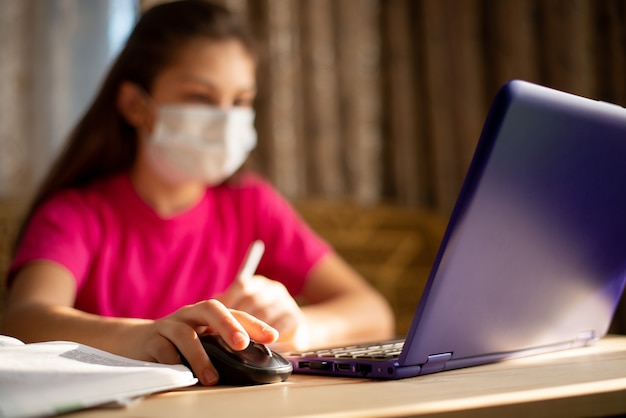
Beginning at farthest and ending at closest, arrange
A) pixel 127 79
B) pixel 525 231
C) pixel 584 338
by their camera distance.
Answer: pixel 127 79, pixel 584 338, pixel 525 231

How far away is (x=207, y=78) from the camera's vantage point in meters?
1.34

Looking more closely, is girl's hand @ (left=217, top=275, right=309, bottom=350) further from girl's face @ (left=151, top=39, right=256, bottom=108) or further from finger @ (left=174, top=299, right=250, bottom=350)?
girl's face @ (left=151, top=39, right=256, bottom=108)

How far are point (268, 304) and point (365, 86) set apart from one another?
1.59m

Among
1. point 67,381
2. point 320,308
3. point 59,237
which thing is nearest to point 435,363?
point 67,381

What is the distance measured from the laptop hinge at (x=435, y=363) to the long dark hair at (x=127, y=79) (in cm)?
99

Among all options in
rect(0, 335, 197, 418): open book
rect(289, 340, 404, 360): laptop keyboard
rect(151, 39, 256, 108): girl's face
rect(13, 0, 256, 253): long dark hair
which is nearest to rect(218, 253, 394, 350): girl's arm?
rect(289, 340, 404, 360): laptop keyboard

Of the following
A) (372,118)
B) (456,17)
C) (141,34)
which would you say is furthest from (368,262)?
(141,34)

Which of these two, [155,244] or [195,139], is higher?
[195,139]

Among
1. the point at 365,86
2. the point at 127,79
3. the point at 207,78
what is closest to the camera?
the point at 207,78

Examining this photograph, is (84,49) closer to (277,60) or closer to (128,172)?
(277,60)

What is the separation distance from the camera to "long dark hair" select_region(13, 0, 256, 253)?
1406 mm

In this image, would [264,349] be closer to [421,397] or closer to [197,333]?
[197,333]

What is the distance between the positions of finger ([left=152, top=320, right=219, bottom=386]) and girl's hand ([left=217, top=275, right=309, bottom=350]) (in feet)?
0.61

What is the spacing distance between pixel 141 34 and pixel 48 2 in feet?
2.35
